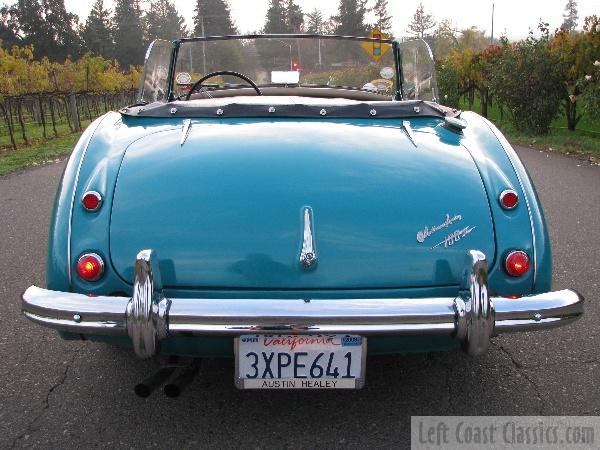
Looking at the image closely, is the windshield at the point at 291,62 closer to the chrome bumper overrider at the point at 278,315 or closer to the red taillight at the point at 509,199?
the red taillight at the point at 509,199

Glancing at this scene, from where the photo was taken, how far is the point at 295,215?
1992 mm

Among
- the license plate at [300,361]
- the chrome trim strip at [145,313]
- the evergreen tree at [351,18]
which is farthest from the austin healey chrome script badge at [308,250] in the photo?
the evergreen tree at [351,18]

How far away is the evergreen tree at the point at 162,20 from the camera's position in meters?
66.6

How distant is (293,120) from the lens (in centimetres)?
260

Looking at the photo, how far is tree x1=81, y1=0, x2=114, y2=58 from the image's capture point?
5468cm

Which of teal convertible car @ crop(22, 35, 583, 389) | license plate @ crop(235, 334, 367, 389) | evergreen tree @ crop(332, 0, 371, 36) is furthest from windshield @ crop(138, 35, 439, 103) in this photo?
evergreen tree @ crop(332, 0, 371, 36)

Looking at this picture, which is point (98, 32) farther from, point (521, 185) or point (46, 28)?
point (521, 185)

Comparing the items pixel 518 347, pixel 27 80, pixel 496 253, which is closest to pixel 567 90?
pixel 518 347

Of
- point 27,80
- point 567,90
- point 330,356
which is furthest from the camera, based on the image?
point 27,80

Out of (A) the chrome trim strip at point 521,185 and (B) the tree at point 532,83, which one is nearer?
(A) the chrome trim strip at point 521,185

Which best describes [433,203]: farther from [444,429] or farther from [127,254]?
[127,254]

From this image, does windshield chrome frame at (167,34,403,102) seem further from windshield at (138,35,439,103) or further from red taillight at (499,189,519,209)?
red taillight at (499,189,519,209)

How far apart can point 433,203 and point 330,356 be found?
64cm

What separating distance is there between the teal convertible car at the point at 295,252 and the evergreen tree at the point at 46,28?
5314cm
